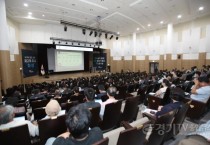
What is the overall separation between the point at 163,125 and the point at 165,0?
25.0ft

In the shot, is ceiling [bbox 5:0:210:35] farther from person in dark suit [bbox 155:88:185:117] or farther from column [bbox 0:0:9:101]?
person in dark suit [bbox 155:88:185:117]

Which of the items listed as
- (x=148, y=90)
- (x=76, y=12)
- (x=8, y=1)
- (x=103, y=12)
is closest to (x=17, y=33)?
(x=8, y=1)

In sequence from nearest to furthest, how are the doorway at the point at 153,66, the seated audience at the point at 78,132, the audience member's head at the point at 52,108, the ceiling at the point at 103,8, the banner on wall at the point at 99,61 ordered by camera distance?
1. the seated audience at the point at 78,132
2. the audience member's head at the point at 52,108
3. the ceiling at the point at 103,8
4. the doorway at the point at 153,66
5. the banner on wall at the point at 99,61

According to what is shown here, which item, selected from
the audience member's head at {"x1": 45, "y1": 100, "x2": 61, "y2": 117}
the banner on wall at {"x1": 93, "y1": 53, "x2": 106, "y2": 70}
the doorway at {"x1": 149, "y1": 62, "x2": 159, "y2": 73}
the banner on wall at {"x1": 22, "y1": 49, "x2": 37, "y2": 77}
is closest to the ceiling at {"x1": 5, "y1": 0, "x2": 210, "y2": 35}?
the banner on wall at {"x1": 22, "y1": 49, "x2": 37, "y2": 77}

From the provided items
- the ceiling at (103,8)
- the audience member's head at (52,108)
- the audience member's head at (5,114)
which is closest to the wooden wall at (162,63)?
the ceiling at (103,8)

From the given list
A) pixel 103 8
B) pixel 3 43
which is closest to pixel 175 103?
pixel 103 8

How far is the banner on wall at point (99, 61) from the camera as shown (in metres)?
16.9

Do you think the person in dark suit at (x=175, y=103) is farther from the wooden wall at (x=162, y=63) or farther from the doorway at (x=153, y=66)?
the doorway at (x=153, y=66)

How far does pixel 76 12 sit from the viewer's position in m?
8.77

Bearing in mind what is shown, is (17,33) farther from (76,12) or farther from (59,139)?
(59,139)

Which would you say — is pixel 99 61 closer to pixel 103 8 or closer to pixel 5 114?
pixel 103 8

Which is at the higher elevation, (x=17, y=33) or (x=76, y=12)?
(x=76, y=12)

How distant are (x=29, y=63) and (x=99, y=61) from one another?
8.48 m

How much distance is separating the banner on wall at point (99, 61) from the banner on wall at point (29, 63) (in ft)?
23.7
